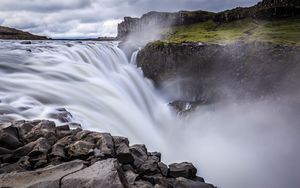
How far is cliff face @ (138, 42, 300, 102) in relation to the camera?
2628cm

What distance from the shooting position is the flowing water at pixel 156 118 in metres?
18.4

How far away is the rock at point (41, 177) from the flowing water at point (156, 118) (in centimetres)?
594

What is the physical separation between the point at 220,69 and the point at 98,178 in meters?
23.3

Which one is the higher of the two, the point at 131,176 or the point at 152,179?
the point at 131,176

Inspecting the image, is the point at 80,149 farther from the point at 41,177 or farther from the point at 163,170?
the point at 163,170

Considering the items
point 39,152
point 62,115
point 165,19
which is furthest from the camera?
Result: point 165,19

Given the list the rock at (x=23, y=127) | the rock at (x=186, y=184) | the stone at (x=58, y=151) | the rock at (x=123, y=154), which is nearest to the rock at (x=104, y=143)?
the rock at (x=123, y=154)

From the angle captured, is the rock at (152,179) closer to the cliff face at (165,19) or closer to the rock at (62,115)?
the rock at (62,115)

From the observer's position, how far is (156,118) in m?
27.3

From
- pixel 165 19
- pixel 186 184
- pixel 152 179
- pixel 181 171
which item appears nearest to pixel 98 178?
pixel 152 179

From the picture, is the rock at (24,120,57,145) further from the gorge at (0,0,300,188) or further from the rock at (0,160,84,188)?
the rock at (0,160,84,188)

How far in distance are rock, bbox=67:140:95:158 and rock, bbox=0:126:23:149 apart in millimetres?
1693

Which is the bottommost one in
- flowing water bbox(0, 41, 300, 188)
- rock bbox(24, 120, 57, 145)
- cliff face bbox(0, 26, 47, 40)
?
flowing water bbox(0, 41, 300, 188)

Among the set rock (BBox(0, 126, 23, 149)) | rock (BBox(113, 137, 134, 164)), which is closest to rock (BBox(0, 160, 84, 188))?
rock (BBox(0, 126, 23, 149))
